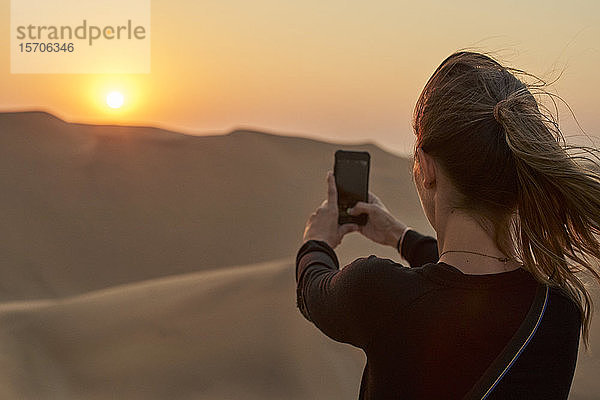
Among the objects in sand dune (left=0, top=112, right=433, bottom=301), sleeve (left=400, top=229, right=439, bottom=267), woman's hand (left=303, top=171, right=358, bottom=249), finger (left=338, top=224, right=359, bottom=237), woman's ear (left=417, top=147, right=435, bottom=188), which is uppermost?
woman's ear (left=417, top=147, right=435, bottom=188)

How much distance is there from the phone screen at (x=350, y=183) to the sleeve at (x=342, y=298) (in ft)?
2.22

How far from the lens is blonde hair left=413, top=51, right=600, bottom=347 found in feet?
4.39

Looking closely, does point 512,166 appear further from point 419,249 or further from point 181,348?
point 181,348

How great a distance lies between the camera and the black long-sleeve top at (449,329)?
129 centimetres

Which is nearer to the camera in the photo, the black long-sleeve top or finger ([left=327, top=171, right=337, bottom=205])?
the black long-sleeve top

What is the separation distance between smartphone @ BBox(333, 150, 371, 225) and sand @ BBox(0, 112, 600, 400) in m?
2.23

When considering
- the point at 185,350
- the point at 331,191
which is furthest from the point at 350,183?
the point at 185,350

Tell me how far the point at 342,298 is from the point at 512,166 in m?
0.42

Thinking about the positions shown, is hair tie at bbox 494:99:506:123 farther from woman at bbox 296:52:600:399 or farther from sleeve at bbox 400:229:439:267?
sleeve at bbox 400:229:439:267

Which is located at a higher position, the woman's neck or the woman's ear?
the woman's ear

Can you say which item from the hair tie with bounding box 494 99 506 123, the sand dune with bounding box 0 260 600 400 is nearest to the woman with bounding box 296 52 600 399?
the hair tie with bounding box 494 99 506 123

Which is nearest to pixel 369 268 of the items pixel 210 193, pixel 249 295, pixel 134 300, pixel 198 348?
pixel 198 348

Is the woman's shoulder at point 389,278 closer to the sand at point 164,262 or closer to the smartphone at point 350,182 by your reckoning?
the smartphone at point 350,182

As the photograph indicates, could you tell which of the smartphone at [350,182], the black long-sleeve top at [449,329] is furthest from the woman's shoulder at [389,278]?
the smartphone at [350,182]
